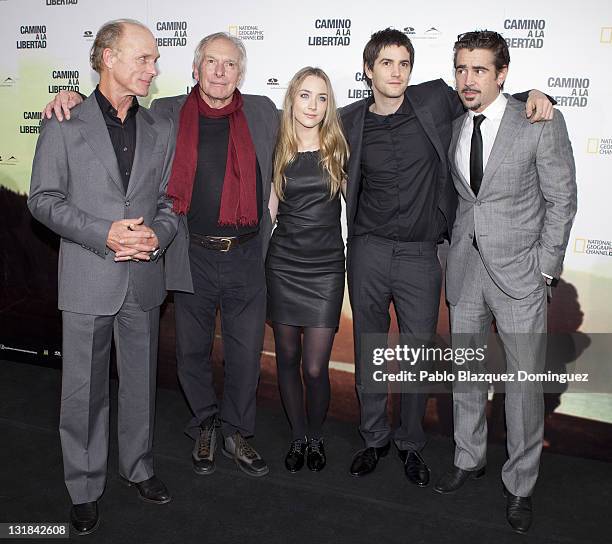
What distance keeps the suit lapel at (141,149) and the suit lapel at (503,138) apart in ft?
4.75

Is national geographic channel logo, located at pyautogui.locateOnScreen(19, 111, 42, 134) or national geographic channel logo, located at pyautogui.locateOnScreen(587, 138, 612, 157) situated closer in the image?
national geographic channel logo, located at pyautogui.locateOnScreen(587, 138, 612, 157)

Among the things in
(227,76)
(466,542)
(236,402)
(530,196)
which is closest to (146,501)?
(236,402)

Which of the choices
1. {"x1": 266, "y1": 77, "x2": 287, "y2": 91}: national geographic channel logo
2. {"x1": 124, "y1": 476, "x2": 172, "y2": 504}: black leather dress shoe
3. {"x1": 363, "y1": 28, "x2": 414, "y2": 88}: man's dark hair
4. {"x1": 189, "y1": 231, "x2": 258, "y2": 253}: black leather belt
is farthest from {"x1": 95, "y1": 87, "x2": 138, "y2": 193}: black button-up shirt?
{"x1": 124, "y1": 476, "x2": 172, "y2": 504}: black leather dress shoe

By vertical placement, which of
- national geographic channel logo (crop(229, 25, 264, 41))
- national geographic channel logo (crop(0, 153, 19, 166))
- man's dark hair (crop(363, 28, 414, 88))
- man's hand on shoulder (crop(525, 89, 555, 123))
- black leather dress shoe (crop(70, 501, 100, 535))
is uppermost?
national geographic channel logo (crop(229, 25, 264, 41))

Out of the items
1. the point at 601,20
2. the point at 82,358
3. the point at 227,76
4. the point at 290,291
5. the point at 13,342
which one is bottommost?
the point at 13,342

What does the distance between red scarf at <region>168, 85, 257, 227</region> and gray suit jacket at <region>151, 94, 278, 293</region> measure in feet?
0.17

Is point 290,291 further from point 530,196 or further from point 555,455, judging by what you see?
point 555,455

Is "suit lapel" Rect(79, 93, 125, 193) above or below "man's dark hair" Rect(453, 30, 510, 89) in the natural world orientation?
below

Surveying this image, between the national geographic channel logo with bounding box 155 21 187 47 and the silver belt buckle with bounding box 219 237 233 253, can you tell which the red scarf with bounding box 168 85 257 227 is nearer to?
the silver belt buckle with bounding box 219 237 233 253

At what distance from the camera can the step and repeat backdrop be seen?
3.31 metres

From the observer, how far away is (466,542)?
2805 millimetres

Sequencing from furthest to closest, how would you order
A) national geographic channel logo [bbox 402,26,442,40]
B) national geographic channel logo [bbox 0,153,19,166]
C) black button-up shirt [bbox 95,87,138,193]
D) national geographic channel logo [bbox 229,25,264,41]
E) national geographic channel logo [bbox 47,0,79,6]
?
national geographic channel logo [bbox 0,153,19,166], national geographic channel logo [bbox 47,0,79,6], national geographic channel logo [bbox 229,25,264,41], national geographic channel logo [bbox 402,26,442,40], black button-up shirt [bbox 95,87,138,193]

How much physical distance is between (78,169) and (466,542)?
89.1 inches

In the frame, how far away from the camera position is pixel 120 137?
2.71m
